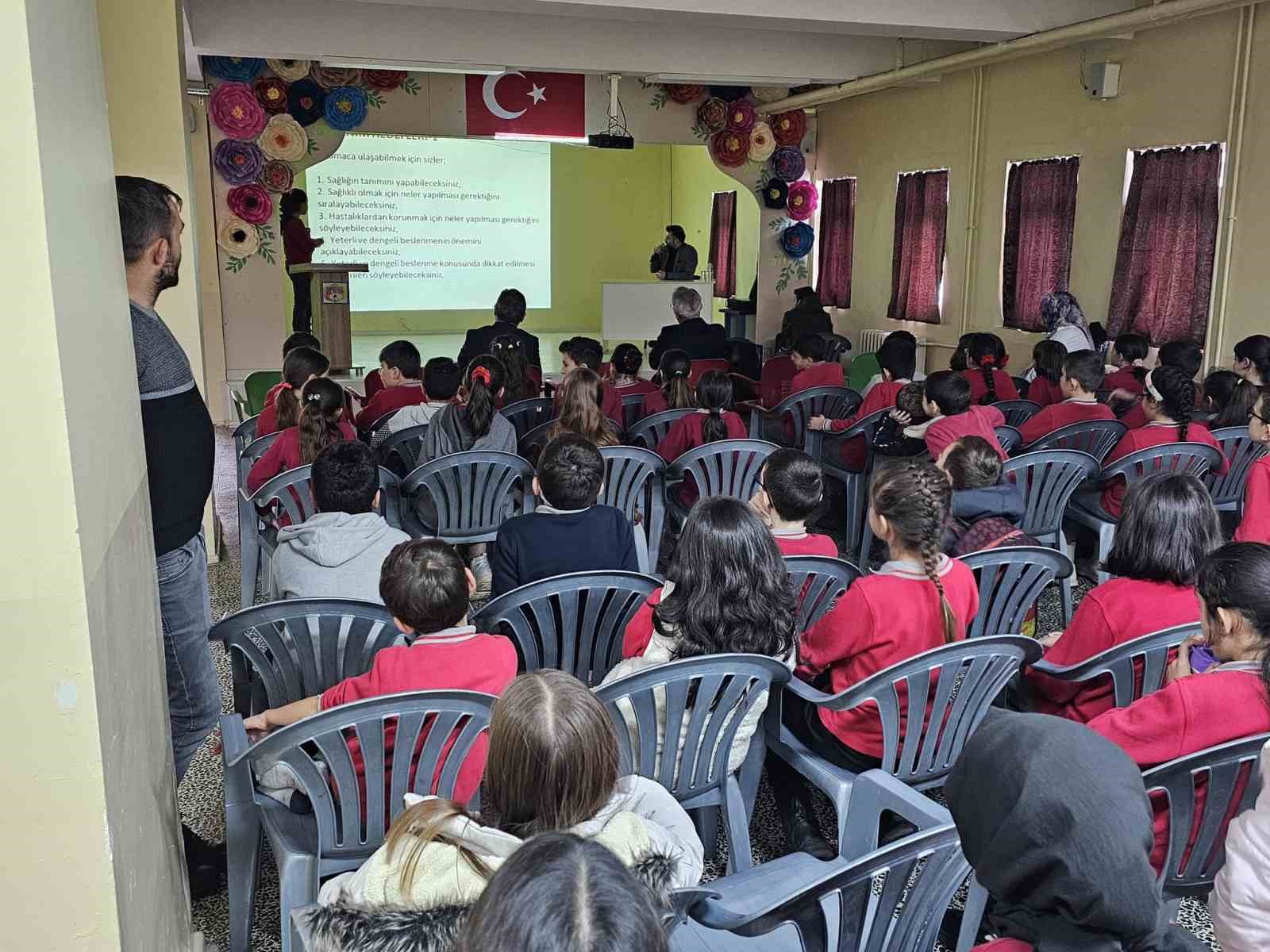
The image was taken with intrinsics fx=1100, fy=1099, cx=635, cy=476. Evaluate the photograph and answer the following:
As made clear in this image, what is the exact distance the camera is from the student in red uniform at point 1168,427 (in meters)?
4.30

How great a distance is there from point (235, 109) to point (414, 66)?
150cm

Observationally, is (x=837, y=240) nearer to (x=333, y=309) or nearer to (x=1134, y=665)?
(x=333, y=309)

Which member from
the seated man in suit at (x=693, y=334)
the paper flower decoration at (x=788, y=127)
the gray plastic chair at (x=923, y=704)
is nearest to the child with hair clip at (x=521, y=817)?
the gray plastic chair at (x=923, y=704)

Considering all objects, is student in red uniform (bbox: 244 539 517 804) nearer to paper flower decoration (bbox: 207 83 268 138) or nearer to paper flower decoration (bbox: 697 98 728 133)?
paper flower decoration (bbox: 207 83 268 138)

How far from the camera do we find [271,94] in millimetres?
8938

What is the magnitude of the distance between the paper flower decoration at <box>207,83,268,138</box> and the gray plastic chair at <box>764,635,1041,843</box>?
26.2ft

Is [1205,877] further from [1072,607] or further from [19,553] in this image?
[1072,607]

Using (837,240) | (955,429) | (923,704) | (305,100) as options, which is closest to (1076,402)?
(955,429)

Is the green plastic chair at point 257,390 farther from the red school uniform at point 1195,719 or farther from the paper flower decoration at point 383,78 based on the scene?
the red school uniform at point 1195,719

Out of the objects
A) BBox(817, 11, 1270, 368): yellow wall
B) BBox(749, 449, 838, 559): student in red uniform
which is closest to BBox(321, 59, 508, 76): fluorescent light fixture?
BBox(817, 11, 1270, 368): yellow wall

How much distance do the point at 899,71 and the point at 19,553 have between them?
8.82 m

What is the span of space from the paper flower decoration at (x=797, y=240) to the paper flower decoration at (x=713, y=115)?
4.23ft

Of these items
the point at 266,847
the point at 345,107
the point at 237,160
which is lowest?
the point at 266,847

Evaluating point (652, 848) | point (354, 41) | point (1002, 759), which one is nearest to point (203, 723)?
point (652, 848)
